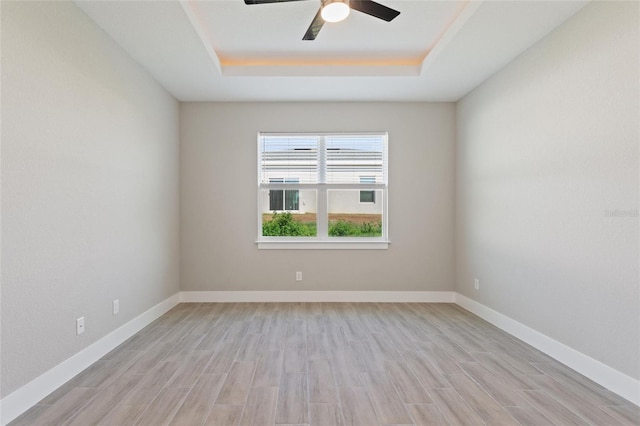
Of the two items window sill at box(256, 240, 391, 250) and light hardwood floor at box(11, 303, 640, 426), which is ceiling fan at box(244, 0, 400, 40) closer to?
light hardwood floor at box(11, 303, 640, 426)

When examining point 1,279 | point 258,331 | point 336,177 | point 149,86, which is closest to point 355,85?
point 336,177

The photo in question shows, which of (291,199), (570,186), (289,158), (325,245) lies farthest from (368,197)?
(570,186)

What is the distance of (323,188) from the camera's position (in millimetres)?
4414

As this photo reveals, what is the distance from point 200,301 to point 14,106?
300 cm

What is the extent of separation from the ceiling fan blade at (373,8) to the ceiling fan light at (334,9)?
12 centimetres

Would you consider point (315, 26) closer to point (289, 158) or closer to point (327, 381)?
point (289, 158)

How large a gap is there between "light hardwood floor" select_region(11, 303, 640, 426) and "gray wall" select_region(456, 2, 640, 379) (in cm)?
44

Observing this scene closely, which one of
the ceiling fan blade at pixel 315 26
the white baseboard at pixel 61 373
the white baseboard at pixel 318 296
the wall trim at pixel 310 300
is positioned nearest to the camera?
the white baseboard at pixel 61 373

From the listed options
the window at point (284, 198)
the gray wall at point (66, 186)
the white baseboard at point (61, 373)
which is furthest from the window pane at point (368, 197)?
the white baseboard at point (61, 373)

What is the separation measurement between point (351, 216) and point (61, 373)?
11.0 ft

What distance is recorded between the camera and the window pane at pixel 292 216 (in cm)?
442

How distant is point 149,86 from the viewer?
3.45 m

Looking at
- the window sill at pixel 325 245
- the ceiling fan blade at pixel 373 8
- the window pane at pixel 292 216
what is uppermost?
the ceiling fan blade at pixel 373 8

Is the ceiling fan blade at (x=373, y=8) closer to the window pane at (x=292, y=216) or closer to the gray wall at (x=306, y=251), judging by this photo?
the gray wall at (x=306, y=251)
